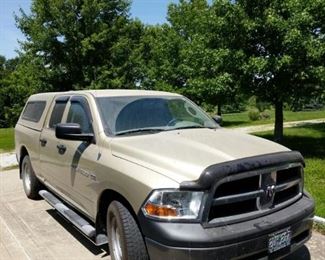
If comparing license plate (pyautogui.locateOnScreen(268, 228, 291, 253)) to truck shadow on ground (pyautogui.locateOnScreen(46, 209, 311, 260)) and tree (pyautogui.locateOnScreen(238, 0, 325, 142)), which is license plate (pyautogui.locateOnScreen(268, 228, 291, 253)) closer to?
truck shadow on ground (pyautogui.locateOnScreen(46, 209, 311, 260))

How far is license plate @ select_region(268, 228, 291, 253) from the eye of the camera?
148 inches

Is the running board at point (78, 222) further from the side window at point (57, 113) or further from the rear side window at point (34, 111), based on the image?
the rear side window at point (34, 111)

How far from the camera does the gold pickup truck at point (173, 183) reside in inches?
139

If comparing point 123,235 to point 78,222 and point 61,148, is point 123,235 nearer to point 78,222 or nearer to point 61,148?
point 78,222

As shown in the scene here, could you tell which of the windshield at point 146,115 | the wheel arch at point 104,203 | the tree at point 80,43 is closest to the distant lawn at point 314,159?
the windshield at point 146,115

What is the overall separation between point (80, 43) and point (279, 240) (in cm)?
2125

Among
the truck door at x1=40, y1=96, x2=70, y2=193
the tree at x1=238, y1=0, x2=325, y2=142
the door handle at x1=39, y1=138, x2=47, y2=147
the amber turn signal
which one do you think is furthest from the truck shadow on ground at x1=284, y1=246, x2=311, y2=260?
the tree at x1=238, y1=0, x2=325, y2=142

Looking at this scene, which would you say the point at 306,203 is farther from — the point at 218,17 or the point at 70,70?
the point at 70,70

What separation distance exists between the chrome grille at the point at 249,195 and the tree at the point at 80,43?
2005cm

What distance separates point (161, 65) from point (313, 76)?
14374mm

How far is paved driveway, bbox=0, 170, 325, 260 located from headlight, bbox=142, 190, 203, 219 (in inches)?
67.8

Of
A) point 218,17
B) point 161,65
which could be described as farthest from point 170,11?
point 218,17

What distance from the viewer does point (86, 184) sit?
4.92m

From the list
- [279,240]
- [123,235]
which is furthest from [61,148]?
[279,240]
